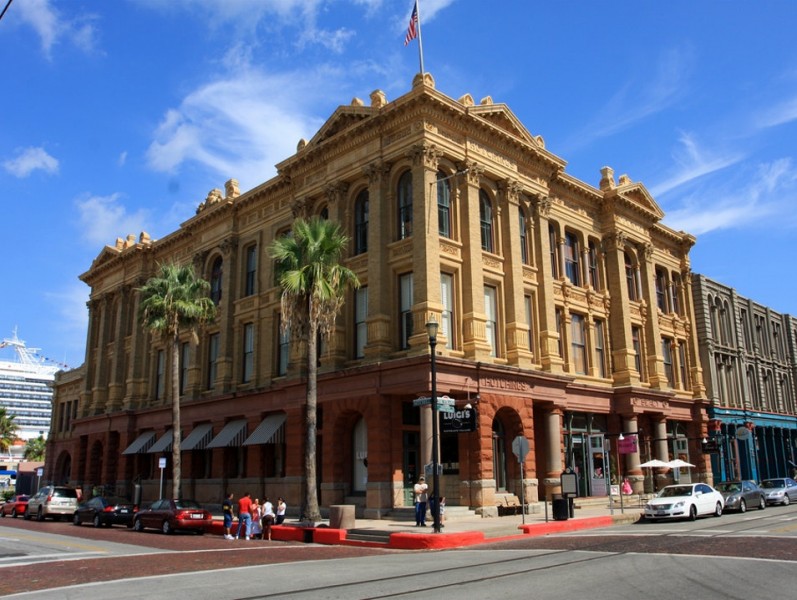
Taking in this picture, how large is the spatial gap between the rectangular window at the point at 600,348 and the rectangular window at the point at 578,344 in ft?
3.46

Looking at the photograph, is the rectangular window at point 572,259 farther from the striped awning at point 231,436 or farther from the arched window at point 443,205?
the striped awning at point 231,436

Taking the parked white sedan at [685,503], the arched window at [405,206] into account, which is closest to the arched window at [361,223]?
the arched window at [405,206]

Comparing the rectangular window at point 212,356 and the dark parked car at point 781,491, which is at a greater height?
the rectangular window at point 212,356

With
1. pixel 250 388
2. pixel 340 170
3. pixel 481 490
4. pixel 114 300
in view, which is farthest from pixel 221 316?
pixel 481 490

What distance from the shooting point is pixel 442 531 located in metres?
22.1

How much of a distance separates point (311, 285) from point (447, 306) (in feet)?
20.0

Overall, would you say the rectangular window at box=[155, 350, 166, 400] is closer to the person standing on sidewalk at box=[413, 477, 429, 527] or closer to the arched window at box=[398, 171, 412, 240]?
the arched window at box=[398, 171, 412, 240]

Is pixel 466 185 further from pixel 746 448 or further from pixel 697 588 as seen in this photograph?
pixel 746 448

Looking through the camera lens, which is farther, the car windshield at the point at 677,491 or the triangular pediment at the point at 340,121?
the triangular pediment at the point at 340,121

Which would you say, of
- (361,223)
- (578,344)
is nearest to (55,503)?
(361,223)

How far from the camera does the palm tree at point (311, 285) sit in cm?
2648

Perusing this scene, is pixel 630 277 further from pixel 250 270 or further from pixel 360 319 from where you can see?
pixel 250 270

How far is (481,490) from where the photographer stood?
27281 mm

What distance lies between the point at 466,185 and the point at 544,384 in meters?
9.57
